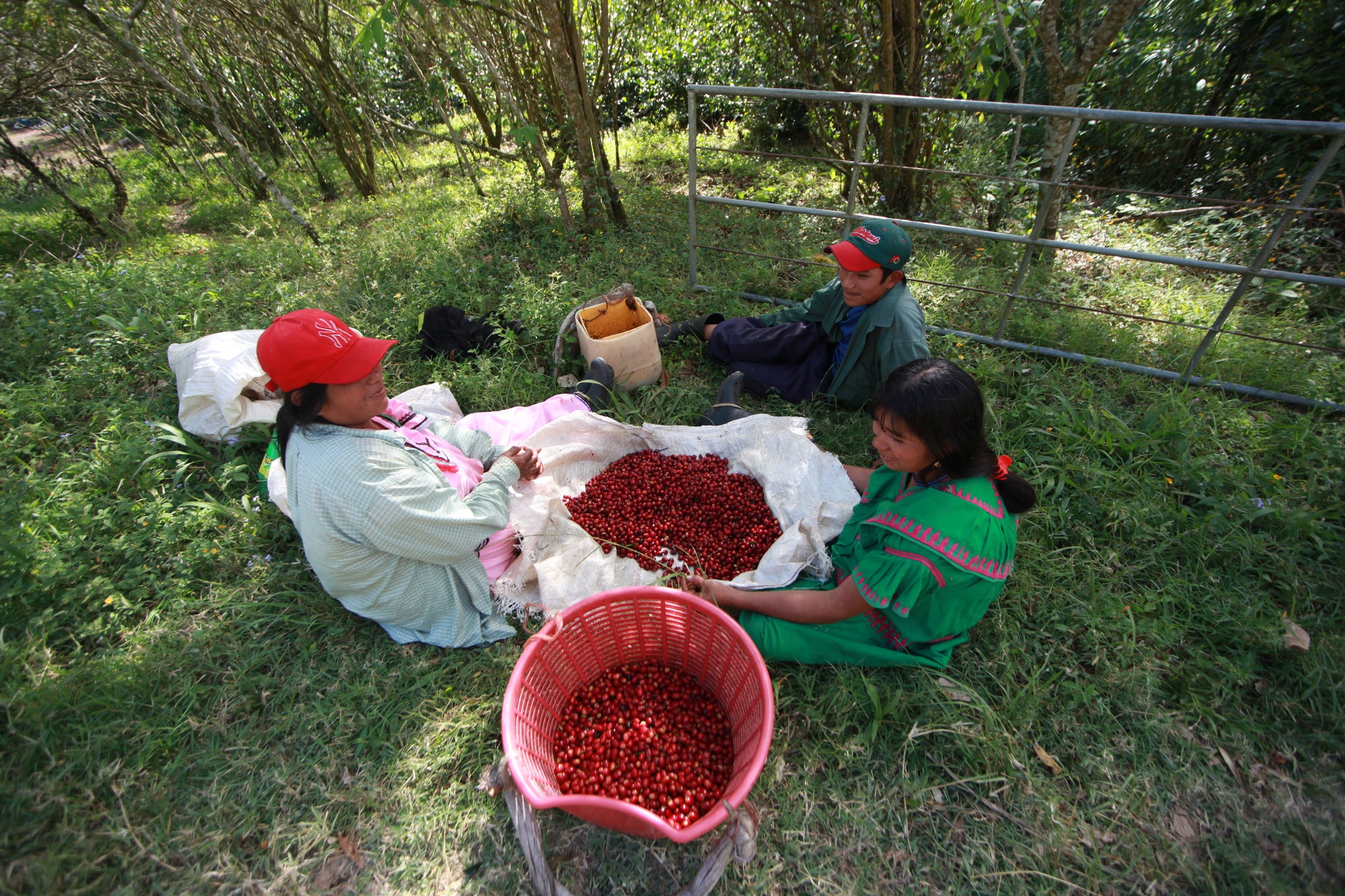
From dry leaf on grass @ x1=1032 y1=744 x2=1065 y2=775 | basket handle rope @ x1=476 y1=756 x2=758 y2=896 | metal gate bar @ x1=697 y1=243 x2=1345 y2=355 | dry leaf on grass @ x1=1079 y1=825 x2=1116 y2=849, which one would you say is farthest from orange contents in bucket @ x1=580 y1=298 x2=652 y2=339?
dry leaf on grass @ x1=1079 y1=825 x2=1116 y2=849

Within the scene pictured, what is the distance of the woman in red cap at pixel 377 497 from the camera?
73.4 inches

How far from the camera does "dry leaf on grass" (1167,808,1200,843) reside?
1789mm

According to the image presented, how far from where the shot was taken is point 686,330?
151 inches

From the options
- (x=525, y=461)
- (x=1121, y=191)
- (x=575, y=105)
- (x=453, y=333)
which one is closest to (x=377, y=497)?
(x=525, y=461)

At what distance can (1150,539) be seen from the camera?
8.35ft

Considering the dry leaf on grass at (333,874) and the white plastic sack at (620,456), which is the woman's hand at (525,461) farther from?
the dry leaf on grass at (333,874)

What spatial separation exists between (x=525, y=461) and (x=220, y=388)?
1768 mm

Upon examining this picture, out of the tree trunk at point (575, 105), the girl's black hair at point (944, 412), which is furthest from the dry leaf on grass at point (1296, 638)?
the tree trunk at point (575, 105)

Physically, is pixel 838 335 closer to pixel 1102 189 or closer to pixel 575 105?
pixel 1102 189

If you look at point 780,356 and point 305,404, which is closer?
point 305,404

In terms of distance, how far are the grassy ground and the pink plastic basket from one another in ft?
Result: 0.82

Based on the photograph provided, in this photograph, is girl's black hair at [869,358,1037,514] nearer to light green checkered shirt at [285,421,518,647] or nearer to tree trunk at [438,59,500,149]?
light green checkered shirt at [285,421,518,647]

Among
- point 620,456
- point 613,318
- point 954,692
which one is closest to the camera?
point 954,692

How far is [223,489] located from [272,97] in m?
7.27
